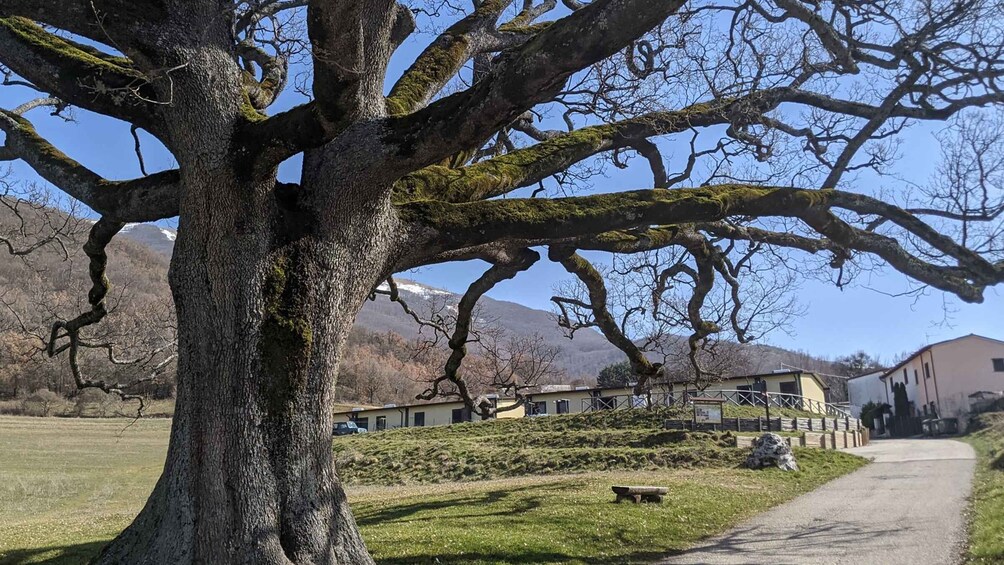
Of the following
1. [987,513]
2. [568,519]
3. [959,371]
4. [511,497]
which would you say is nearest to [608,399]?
[959,371]

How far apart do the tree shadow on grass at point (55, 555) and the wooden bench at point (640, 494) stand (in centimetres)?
936

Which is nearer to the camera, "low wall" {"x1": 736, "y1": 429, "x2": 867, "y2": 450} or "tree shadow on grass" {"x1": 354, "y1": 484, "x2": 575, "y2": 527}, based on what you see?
"tree shadow on grass" {"x1": 354, "y1": 484, "x2": 575, "y2": 527}

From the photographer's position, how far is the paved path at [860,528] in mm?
8586

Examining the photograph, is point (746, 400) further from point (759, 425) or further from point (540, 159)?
point (540, 159)

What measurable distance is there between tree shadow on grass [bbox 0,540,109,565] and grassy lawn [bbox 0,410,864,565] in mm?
32

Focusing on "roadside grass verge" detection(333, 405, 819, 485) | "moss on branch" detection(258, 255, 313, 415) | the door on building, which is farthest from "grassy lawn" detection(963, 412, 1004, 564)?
the door on building

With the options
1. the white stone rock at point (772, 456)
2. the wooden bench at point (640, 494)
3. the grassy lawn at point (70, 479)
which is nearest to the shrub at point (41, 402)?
the grassy lawn at point (70, 479)

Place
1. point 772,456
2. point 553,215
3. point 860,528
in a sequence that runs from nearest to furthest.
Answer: point 553,215 → point 860,528 → point 772,456

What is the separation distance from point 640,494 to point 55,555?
33.9 feet

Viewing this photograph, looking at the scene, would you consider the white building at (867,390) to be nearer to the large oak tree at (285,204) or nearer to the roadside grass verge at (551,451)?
the roadside grass verge at (551,451)

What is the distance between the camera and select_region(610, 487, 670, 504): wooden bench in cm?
1332

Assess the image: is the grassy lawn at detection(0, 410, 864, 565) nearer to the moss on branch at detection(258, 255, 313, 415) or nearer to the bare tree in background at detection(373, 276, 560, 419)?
the bare tree in background at detection(373, 276, 560, 419)

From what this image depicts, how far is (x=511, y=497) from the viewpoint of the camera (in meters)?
15.7

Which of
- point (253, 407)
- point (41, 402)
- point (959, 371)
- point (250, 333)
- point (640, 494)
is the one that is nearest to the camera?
point (253, 407)
